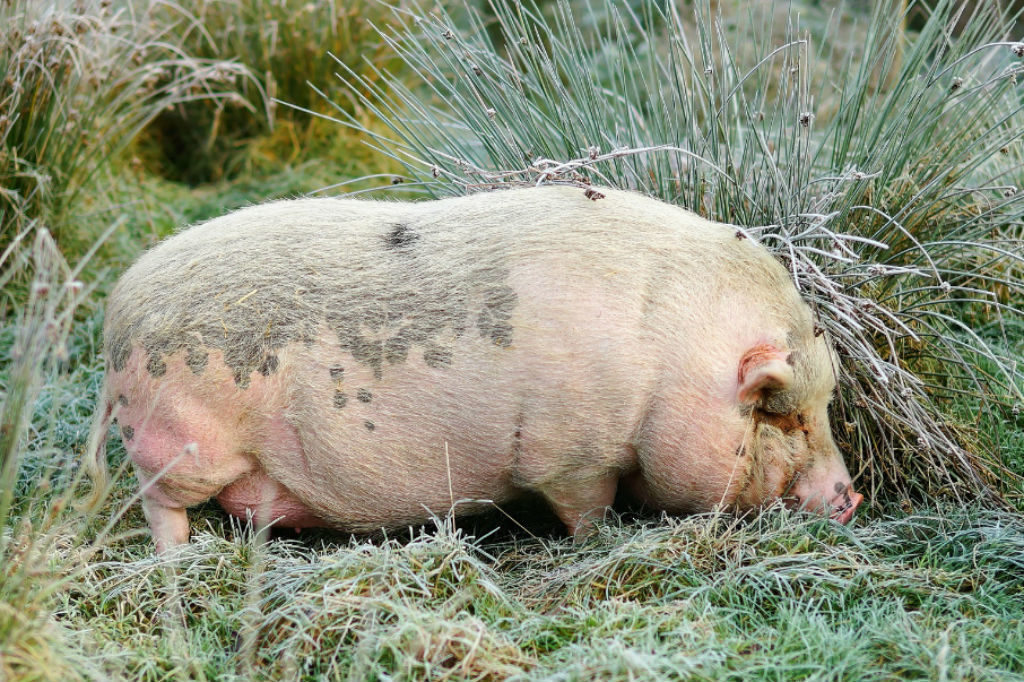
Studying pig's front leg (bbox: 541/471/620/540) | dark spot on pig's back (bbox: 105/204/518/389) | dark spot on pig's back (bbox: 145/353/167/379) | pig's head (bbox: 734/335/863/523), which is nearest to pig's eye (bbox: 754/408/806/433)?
pig's head (bbox: 734/335/863/523)

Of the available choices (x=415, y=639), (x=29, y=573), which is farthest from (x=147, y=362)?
(x=415, y=639)

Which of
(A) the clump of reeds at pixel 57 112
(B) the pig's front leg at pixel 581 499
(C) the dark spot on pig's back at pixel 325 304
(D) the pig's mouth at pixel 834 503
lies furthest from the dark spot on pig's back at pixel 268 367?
(A) the clump of reeds at pixel 57 112

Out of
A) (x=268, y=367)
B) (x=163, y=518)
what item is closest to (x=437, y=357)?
(x=268, y=367)

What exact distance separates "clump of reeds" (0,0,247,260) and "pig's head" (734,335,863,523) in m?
2.82

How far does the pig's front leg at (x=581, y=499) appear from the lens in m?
2.71

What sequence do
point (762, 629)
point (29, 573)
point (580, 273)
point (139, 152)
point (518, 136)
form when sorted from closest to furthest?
point (29, 573) → point (762, 629) → point (580, 273) → point (518, 136) → point (139, 152)

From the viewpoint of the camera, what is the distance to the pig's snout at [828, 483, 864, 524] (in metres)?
2.77

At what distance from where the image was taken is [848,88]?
3.36 m

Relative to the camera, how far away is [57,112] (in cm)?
417

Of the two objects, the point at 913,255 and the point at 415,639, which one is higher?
the point at 913,255

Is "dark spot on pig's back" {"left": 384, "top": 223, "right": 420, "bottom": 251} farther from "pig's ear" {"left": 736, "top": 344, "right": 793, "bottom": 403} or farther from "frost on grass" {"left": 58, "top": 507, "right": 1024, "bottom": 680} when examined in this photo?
"pig's ear" {"left": 736, "top": 344, "right": 793, "bottom": 403}

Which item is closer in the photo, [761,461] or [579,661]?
[579,661]

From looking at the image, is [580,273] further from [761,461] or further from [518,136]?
[518,136]

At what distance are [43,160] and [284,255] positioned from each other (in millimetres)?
1937
